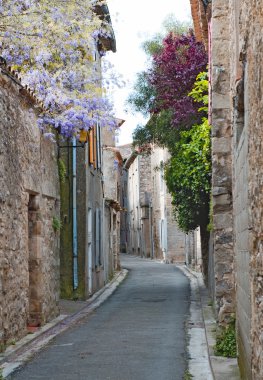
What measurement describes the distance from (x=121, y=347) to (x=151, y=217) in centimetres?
4525

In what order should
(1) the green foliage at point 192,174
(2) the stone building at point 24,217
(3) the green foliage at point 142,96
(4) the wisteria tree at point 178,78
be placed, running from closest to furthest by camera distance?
(2) the stone building at point 24,217
(1) the green foliage at point 192,174
(4) the wisteria tree at point 178,78
(3) the green foliage at point 142,96

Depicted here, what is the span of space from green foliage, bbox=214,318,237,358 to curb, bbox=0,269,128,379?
2.48m

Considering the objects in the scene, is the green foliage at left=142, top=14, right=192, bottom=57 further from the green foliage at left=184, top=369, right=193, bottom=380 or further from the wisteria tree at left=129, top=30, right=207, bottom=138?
the green foliage at left=184, top=369, right=193, bottom=380

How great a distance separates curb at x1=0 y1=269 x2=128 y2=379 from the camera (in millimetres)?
9783

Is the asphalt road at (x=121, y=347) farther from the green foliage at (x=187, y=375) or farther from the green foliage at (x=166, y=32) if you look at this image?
the green foliage at (x=166, y=32)

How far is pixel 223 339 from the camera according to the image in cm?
1029

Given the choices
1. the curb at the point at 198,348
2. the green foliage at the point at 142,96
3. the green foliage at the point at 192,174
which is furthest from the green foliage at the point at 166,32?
the curb at the point at 198,348

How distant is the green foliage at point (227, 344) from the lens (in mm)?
9686

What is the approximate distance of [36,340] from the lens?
12.1m

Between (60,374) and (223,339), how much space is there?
2472 mm

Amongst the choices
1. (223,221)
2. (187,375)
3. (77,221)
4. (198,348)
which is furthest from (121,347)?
(77,221)

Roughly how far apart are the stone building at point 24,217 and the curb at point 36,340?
177mm

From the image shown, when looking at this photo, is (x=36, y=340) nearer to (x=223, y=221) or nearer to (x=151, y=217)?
(x=223, y=221)

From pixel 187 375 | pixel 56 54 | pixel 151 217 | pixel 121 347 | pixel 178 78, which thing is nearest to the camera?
pixel 187 375
